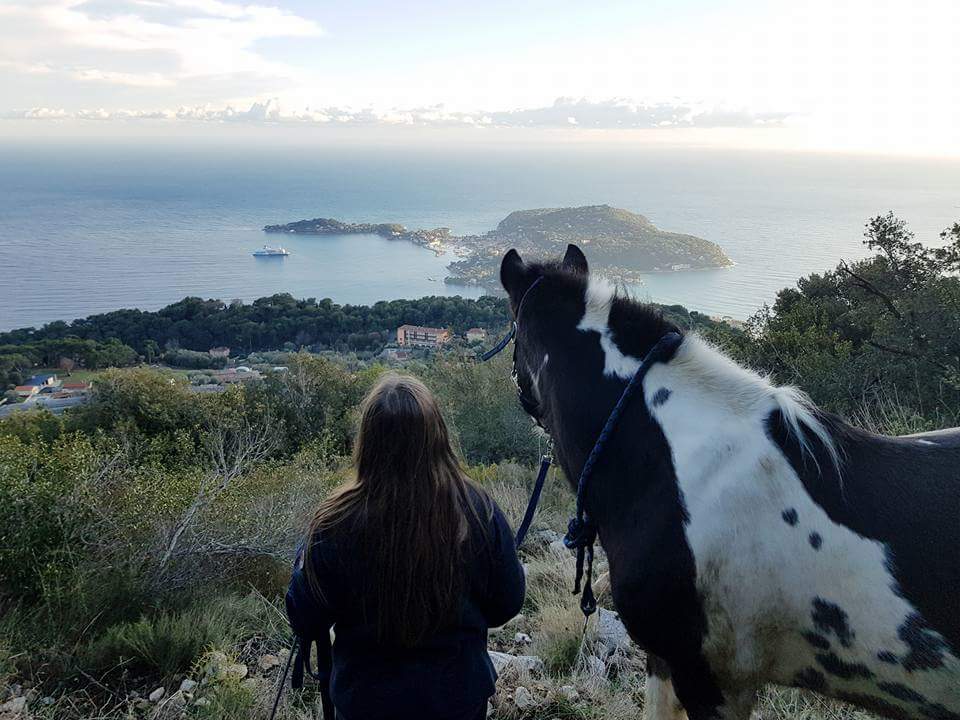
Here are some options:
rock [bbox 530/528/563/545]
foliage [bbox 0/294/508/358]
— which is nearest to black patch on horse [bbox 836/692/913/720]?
rock [bbox 530/528/563/545]

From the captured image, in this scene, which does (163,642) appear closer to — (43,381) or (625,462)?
(625,462)

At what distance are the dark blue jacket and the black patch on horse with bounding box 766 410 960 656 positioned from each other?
100 centimetres

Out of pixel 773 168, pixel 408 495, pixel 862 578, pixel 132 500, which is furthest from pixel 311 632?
pixel 773 168

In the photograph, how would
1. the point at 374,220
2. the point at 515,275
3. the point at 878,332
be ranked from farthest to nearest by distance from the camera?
the point at 374,220
the point at 878,332
the point at 515,275

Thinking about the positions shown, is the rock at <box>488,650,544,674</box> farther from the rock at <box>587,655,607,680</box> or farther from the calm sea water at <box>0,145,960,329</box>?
the calm sea water at <box>0,145,960,329</box>

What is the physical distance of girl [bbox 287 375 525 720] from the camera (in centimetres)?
157

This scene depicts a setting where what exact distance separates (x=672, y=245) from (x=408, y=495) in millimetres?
36376

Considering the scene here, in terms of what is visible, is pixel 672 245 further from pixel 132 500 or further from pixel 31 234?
pixel 31 234

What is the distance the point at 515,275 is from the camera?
2654mm

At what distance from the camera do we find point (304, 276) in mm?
63906

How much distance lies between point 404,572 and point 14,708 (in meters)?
2.47

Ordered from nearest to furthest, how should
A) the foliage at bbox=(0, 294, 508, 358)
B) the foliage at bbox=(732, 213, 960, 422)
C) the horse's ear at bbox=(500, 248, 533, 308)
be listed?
the horse's ear at bbox=(500, 248, 533, 308), the foliage at bbox=(732, 213, 960, 422), the foliage at bbox=(0, 294, 508, 358)

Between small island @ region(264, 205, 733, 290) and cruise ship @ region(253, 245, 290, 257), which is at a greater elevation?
small island @ region(264, 205, 733, 290)

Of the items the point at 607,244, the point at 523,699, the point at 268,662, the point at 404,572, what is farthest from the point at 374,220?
the point at 404,572
